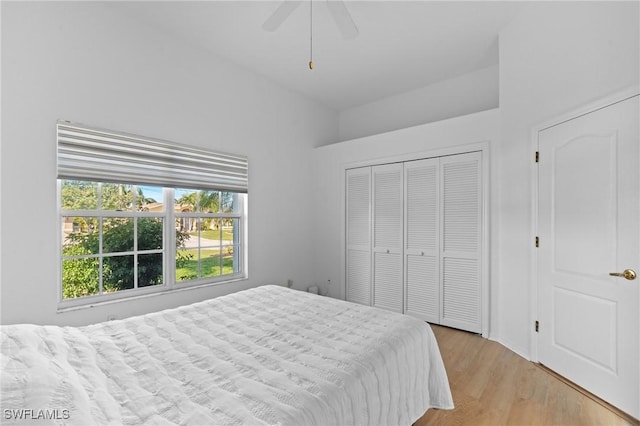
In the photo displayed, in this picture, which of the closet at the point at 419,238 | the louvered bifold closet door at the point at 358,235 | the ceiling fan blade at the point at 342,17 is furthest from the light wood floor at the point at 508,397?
the ceiling fan blade at the point at 342,17

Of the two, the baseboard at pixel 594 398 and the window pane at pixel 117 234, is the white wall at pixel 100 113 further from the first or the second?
the baseboard at pixel 594 398

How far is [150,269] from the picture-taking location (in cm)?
290

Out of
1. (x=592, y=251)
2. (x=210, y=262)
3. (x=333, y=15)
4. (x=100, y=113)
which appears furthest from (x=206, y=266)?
(x=592, y=251)

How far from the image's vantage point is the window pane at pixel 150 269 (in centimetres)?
284

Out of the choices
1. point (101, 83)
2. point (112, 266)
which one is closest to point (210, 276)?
point (112, 266)

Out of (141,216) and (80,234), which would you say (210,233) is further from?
(80,234)

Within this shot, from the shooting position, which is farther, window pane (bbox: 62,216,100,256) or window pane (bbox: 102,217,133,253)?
window pane (bbox: 102,217,133,253)

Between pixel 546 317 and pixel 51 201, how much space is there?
3.95 meters

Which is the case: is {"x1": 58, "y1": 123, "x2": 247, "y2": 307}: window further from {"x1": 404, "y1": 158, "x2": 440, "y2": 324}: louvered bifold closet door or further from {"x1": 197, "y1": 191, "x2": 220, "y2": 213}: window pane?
{"x1": 404, "y1": 158, "x2": 440, "y2": 324}: louvered bifold closet door

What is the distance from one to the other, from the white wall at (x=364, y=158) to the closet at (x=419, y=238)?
0.39 feet

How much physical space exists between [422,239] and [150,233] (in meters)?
2.90

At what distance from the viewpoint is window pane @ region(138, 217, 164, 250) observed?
2.85m

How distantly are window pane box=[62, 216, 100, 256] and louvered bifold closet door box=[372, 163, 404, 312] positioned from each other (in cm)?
299

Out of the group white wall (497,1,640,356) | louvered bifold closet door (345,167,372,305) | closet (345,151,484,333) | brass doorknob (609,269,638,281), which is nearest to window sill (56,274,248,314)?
louvered bifold closet door (345,167,372,305)
